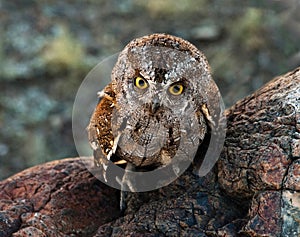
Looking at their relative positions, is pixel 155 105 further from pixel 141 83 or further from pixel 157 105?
pixel 141 83

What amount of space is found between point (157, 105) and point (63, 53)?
740 centimetres

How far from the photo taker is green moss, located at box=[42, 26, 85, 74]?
33.9ft

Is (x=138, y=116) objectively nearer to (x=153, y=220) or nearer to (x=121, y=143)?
(x=121, y=143)

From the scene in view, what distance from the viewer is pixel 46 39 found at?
10852 millimetres

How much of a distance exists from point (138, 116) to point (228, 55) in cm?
721

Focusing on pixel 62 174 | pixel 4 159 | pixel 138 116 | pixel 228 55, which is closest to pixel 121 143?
Answer: pixel 138 116

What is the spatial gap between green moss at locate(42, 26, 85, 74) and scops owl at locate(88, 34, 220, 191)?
677cm

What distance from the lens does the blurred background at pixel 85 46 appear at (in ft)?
31.2

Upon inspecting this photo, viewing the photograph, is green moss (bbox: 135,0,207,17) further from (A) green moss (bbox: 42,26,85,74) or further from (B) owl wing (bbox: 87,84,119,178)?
(B) owl wing (bbox: 87,84,119,178)

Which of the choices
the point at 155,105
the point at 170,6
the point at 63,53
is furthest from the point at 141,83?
the point at 170,6

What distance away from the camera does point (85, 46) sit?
10930 mm

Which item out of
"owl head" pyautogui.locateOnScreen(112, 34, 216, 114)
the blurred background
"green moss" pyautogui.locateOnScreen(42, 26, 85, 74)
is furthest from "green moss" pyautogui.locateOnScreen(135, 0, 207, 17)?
"owl head" pyautogui.locateOnScreen(112, 34, 216, 114)

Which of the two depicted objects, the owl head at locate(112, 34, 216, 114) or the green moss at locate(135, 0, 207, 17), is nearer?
the owl head at locate(112, 34, 216, 114)

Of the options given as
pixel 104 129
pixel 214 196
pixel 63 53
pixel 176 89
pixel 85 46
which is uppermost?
pixel 85 46
